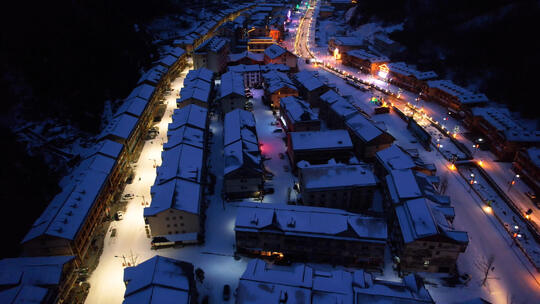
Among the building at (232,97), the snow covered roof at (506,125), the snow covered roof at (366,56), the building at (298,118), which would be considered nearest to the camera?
the snow covered roof at (506,125)

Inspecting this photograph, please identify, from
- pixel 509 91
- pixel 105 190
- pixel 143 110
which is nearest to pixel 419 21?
pixel 509 91

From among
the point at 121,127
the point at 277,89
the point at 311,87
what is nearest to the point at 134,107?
the point at 121,127

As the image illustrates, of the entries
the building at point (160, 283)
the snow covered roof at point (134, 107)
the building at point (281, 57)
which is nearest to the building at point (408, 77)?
the building at point (281, 57)

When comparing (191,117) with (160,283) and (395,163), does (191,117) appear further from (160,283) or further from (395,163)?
(395,163)

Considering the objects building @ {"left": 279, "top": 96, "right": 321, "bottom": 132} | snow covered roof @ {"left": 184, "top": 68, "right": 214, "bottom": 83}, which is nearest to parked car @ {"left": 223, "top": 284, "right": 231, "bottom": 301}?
building @ {"left": 279, "top": 96, "right": 321, "bottom": 132}

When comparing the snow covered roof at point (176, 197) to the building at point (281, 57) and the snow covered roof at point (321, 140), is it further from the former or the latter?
the building at point (281, 57)

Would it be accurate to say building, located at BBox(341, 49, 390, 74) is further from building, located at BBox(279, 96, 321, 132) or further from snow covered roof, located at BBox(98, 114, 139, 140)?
snow covered roof, located at BBox(98, 114, 139, 140)

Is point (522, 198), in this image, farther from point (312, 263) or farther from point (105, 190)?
point (105, 190)
